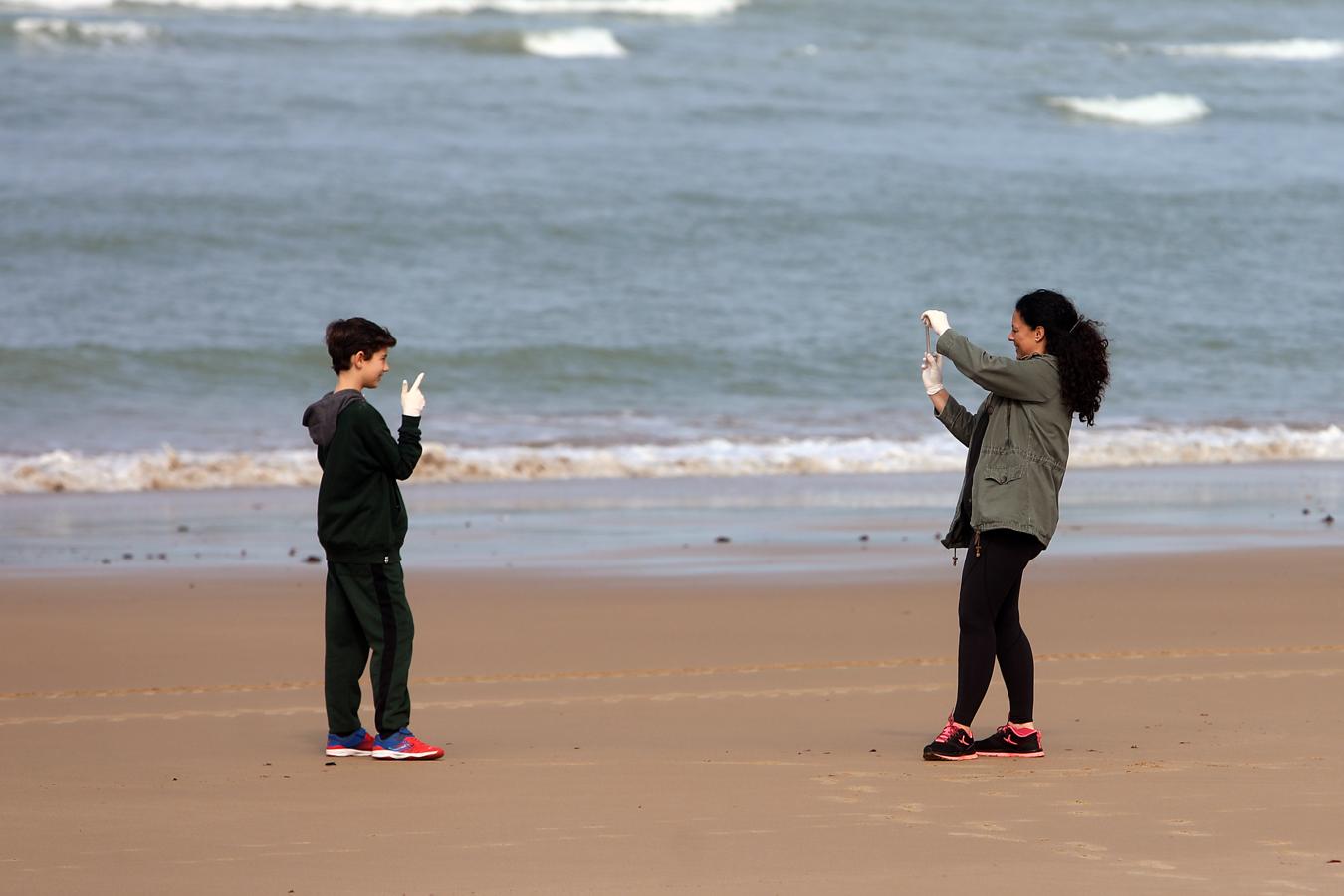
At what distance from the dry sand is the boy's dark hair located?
1254 mm

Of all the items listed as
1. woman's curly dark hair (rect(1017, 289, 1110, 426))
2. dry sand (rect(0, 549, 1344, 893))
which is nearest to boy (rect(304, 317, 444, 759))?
dry sand (rect(0, 549, 1344, 893))

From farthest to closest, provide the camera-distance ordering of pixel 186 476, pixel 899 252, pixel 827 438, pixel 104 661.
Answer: pixel 899 252
pixel 827 438
pixel 186 476
pixel 104 661

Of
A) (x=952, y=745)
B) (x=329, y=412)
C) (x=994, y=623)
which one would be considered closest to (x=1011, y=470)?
(x=994, y=623)

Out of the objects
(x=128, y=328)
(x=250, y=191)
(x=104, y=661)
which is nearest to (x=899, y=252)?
(x=250, y=191)

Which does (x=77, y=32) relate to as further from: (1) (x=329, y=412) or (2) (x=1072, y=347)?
(2) (x=1072, y=347)

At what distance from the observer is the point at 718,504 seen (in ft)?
40.9

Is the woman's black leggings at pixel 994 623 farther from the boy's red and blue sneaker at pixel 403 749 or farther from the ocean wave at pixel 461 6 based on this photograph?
the ocean wave at pixel 461 6

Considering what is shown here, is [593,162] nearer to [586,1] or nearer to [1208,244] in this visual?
[1208,244]

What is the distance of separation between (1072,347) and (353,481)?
220 cm

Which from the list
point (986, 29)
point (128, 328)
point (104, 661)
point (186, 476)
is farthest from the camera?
point (986, 29)

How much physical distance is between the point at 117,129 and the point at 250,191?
13.2 feet

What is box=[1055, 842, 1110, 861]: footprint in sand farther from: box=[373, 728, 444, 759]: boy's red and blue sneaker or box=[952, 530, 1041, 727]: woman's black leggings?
box=[373, 728, 444, 759]: boy's red and blue sneaker

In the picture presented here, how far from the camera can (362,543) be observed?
17.2ft

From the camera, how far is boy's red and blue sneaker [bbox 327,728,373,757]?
536 centimetres
